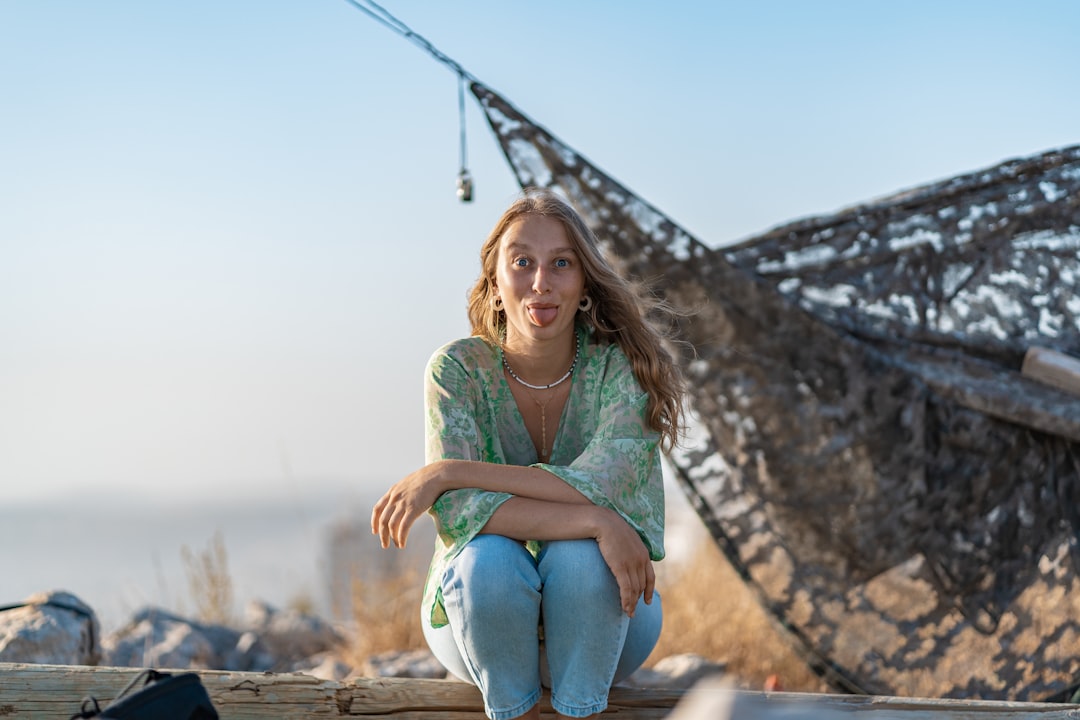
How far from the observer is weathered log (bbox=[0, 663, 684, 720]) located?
2.05 m

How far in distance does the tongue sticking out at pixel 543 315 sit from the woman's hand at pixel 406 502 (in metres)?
0.37

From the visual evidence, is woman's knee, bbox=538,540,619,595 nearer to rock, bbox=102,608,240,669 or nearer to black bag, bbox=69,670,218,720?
black bag, bbox=69,670,218,720

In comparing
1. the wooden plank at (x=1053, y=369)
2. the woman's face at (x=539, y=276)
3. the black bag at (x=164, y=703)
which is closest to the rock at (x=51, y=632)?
the black bag at (x=164, y=703)

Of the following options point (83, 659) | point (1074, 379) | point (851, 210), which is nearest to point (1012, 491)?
point (1074, 379)

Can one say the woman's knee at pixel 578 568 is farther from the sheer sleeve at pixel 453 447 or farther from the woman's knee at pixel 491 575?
the sheer sleeve at pixel 453 447

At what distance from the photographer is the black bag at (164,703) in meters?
1.49

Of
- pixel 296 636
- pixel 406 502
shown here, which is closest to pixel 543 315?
pixel 406 502

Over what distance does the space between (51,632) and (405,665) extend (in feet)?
4.41

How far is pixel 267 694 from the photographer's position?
2064 millimetres

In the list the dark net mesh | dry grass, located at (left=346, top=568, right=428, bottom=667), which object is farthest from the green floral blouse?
dry grass, located at (left=346, top=568, right=428, bottom=667)

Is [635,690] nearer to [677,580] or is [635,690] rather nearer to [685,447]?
[685,447]

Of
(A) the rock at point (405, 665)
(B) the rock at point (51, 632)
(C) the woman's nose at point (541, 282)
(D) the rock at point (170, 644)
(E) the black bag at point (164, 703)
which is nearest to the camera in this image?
(E) the black bag at point (164, 703)

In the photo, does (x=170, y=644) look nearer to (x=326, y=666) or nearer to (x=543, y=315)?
(x=326, y=666)

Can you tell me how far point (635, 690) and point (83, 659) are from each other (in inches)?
80.3
